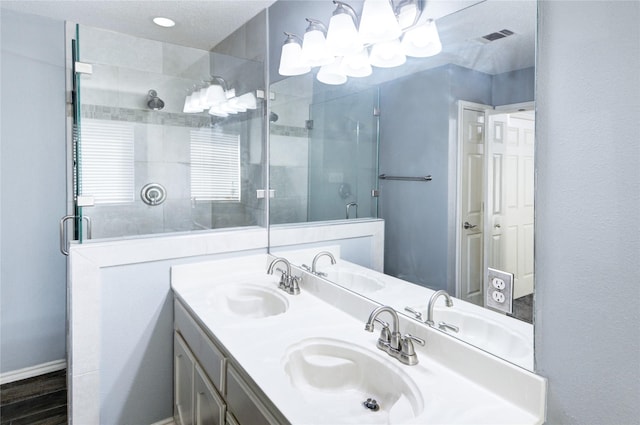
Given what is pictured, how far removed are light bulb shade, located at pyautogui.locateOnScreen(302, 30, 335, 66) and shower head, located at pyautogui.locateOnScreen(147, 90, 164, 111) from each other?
89 centimetres

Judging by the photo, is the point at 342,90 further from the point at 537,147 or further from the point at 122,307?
the point at 122,307

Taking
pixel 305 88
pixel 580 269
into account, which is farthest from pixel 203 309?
pixel 580 269

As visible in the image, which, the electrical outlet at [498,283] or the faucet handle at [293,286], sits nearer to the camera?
the electrical outlet at [498,283]

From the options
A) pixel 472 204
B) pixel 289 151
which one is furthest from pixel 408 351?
pixel 289 151

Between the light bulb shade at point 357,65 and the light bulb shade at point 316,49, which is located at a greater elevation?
the light bulb shade at point 316,49

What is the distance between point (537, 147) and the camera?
0.94 m

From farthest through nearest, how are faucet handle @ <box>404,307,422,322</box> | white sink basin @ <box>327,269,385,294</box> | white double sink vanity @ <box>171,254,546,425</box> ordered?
1. white sink basin @ <box>327,269,385,294</box>
2. faucet handle @ <box>404,307,422,322</box>
3. white double sink vanity @ <box>171,254,546,425</box>

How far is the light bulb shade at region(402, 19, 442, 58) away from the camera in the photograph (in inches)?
51.8

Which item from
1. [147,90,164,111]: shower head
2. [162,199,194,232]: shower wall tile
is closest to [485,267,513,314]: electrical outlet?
[162,199,194,232]: shower wall tile

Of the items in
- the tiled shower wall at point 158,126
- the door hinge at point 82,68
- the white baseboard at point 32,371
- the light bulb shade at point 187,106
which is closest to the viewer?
the door hinge at point 82,68

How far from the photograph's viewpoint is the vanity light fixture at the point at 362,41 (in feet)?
4.55

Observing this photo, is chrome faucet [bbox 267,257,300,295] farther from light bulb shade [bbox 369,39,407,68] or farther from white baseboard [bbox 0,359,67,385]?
white baseboard [bbox 0,359,67,385]

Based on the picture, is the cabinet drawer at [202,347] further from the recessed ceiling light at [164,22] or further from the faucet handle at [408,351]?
the recessed ceiling light at [164,22]

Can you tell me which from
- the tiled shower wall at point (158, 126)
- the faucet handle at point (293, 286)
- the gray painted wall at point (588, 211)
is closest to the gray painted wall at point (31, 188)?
the tiled shower wall at point (158, 126)
